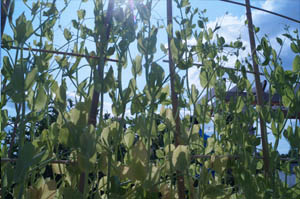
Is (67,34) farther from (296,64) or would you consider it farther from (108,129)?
(296,64)

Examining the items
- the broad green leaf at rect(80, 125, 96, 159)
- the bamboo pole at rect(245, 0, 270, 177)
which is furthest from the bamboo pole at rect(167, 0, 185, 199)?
the bamboo pole at rect(245, 0, 270, 177)

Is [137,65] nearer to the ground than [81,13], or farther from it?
nearer to the ground

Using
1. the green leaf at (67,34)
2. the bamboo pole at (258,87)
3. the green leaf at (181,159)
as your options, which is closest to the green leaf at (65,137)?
the green leaf at (181,159)

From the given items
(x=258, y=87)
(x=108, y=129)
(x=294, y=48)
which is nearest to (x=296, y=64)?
(x=294, y=48)

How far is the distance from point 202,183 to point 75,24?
622 millimetres

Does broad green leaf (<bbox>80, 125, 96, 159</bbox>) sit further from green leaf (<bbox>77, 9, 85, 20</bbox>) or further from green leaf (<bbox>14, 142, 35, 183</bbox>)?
green leaf (<bbox>77, 9, 85, 20</bbox>)

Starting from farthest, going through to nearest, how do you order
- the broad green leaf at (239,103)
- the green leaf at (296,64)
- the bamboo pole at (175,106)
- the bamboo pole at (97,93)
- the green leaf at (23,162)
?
the broad green leaf at (239,103), the green leaf at (296,64), the bamboo pole at (175,106), the bamboo pole at (97,93), the green leaf at (23,162)

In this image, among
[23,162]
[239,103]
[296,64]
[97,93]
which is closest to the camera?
[23,162]

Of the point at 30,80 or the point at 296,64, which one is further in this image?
the point at 296,64

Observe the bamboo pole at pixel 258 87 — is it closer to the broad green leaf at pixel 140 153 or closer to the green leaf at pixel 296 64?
the green leaf at pixel 296 64

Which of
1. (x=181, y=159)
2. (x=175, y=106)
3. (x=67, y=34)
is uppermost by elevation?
(x=67, y=34)

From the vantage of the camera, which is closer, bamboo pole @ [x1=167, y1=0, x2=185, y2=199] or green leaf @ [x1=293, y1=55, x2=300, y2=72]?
bamboo pole @ [x1=167, y1=0, x2=185, y2=199]

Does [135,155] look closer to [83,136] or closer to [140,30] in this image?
[83,136]

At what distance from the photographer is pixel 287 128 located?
927mm
